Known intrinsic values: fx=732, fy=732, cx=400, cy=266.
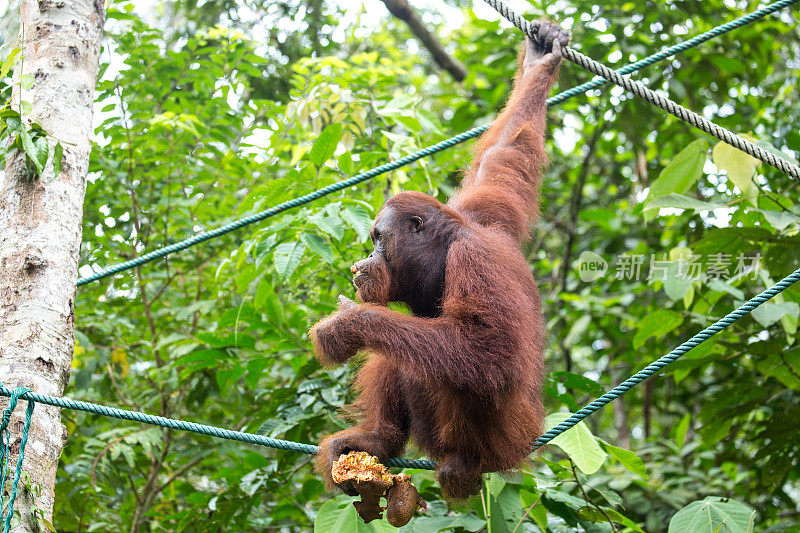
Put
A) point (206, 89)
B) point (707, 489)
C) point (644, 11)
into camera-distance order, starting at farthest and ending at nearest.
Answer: point (644, 11) → point (707, 489) → point (206, 89)

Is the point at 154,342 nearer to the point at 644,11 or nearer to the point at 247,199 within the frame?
the point at 247,199

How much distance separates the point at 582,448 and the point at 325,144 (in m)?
2.10

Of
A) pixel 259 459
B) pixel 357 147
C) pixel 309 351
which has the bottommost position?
pixel 259 459

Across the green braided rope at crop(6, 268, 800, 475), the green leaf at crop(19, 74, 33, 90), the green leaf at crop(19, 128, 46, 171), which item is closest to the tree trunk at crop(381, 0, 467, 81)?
the green leaf at crop(19, 74, 33, 90)

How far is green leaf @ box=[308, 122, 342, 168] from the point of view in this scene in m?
4.06

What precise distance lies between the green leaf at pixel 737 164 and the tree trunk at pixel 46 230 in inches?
130

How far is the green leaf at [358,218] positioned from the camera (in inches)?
140

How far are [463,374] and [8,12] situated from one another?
316 cm

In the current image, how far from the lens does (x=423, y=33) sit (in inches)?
321

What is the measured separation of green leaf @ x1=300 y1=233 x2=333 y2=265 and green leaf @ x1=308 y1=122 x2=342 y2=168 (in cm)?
60

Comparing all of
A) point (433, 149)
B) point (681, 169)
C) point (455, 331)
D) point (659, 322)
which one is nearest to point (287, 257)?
point (433, 149)

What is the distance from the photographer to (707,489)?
236 inches

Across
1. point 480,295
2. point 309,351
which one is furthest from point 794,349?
point 309,351

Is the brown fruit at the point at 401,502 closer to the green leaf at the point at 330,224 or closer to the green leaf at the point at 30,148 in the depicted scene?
the green leaf at the point at 330,224
